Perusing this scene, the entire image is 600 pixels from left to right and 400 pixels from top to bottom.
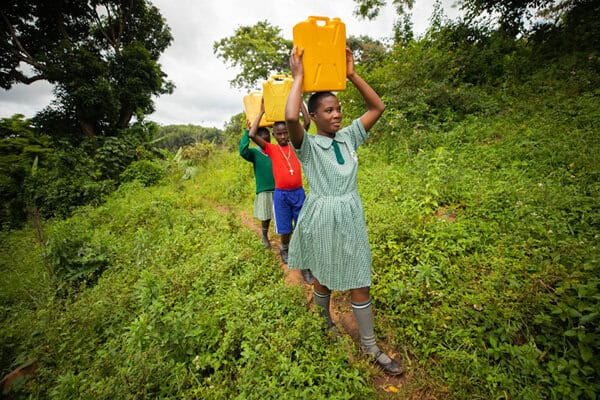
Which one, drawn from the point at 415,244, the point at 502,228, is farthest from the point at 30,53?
the point at 502,228

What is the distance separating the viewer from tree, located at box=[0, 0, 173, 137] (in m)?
9.35

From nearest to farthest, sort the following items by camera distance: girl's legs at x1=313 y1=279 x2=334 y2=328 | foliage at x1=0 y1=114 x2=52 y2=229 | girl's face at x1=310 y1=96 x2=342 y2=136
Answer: girl's face at x1=310 y1=96 x2=342 y2=136 → girl's legs at x1=313 y1=279 x2=334 y2=328 → foliage at x1=0 y1=114 x2=52 y2=229

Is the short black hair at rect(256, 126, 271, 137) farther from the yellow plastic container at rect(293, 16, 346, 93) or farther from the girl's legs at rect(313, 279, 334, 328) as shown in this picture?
the girl's legs at rect(313, 279, 334, 328)

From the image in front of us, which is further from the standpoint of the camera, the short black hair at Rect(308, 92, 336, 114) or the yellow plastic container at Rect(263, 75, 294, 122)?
the yellow plastic container at Rect(263, 75, 294, 122)

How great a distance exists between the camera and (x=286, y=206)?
2.99 metres

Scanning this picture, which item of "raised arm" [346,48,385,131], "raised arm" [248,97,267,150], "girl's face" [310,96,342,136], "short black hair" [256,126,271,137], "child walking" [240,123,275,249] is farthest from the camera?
"child walking" [240,123,275,249]

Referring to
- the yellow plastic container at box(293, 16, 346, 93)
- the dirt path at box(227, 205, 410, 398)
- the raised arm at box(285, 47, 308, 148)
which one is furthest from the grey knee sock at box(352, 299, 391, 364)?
the yellow plastic container at box(293, 16, 346, 93)

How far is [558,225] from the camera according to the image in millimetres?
2381

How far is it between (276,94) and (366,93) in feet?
2.92

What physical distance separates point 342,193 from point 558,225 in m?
2.30

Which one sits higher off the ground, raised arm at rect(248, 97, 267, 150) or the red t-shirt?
raised arm at rect(248, 97, 267, 150)

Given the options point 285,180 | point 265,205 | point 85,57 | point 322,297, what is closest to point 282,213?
point 285,180

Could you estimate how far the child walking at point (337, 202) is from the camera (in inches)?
66.8

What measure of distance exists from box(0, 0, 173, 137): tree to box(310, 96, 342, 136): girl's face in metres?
11.8
